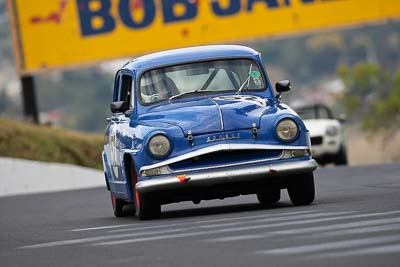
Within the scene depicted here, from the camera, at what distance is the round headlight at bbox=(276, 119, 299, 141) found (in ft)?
46.0

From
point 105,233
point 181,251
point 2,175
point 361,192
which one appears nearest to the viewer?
point 181,251

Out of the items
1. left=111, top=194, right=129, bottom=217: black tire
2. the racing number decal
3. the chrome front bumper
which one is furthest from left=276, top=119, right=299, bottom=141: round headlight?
left=111, top=194, right=129, bottom=217: black tire

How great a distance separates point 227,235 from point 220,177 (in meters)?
2.46

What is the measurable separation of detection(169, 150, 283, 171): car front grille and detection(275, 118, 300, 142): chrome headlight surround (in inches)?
7.1

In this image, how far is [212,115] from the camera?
46.4ft

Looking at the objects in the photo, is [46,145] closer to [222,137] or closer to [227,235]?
[222,137]

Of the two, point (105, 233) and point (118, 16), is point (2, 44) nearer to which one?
point (118, 16)

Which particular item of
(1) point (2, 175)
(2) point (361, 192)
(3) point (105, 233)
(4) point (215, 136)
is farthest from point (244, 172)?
(1) point (2, 175)

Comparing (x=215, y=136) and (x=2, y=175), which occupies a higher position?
(x=215, y=136)

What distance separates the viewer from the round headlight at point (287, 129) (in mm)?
14031

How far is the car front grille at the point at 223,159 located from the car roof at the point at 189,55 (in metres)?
1.85

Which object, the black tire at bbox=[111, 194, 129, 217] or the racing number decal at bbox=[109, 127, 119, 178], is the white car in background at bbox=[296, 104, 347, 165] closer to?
the black tire at bbox=[111, 194, 129, 217]

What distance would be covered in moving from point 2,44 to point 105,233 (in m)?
146

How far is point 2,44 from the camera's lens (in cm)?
15775
